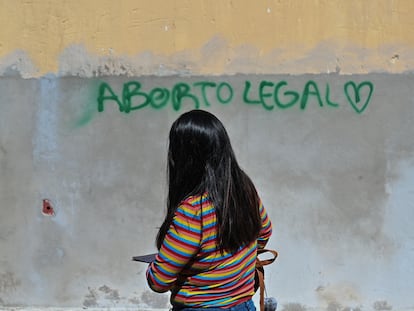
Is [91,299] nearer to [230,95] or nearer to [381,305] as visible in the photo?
[230,95]

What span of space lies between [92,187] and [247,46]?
157 cm

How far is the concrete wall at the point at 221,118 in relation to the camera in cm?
462

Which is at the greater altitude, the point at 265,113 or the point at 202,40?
the point at 202,40

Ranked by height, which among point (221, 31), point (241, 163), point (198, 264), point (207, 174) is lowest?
point (198, 264)

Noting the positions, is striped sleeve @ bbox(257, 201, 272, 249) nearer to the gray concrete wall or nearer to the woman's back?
the woman's back

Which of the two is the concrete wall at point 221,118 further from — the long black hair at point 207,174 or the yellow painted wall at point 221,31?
the long black hair at point 207,174

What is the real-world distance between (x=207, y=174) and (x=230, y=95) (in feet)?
8.25

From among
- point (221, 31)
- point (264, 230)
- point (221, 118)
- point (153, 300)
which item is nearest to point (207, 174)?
point (264, 230)

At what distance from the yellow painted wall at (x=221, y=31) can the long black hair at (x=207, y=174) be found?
249cm

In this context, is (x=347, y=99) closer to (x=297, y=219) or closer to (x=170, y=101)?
(x=297, y=219)

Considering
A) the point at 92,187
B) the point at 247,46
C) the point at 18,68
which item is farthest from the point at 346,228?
the point at 18,68

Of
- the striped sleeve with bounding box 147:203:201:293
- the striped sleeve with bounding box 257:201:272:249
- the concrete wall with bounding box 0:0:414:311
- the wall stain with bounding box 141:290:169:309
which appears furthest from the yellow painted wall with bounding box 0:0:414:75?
the striped sleeve with bounding box 147:203:201:293

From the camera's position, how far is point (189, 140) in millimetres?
2215

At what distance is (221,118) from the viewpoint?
15.4 ft
